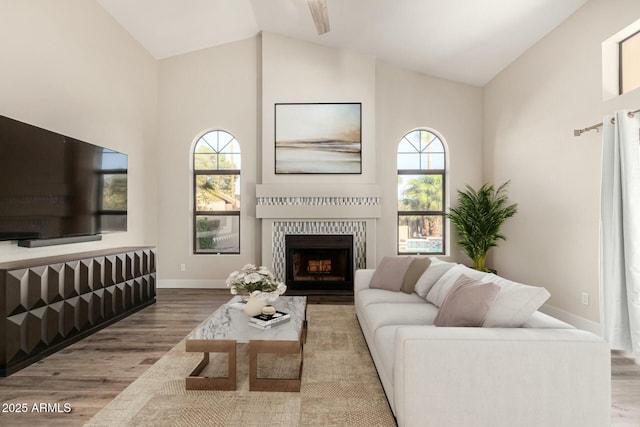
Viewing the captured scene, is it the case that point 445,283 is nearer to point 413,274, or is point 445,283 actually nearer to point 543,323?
point 413,274

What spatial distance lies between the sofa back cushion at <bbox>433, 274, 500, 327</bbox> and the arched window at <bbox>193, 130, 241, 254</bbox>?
13.1 feet

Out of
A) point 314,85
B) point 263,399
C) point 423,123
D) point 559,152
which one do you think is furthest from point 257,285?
point 423,123

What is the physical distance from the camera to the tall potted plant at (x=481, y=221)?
15.2ft

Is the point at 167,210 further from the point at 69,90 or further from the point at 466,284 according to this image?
the point at 466,284

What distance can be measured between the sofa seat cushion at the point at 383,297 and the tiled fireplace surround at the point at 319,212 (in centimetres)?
188

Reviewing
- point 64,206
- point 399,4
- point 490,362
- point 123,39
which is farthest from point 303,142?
point 490,362

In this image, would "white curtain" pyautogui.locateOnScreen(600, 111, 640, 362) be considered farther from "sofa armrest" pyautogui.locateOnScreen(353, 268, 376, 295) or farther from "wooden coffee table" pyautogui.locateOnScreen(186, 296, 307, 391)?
"wooden coffee table" pyautogui.locateOnScreen(186, 296, 307, 391)

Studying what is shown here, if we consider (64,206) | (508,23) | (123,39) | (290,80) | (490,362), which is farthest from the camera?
(290,80)

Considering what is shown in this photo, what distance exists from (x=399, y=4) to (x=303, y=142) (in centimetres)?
217

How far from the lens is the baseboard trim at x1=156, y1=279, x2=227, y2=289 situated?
5312 millimetres

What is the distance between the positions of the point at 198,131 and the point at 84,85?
1753mm

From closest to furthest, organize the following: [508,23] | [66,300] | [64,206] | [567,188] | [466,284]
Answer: [466,284] → [66,300] → [64,206] → [567,188] → [508,23]

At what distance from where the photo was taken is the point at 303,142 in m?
5.17

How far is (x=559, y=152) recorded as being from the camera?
3580mm
